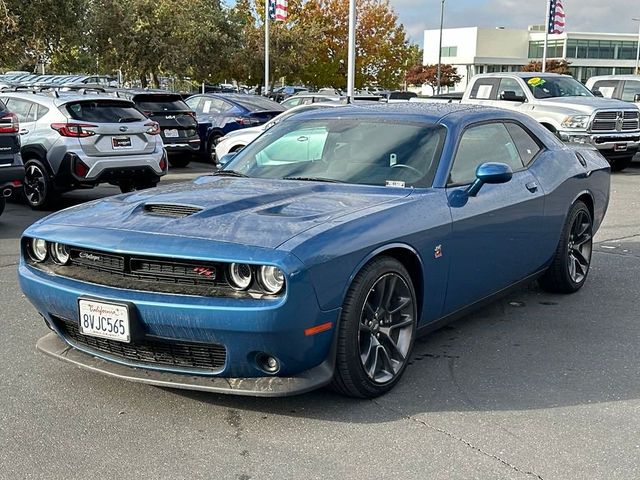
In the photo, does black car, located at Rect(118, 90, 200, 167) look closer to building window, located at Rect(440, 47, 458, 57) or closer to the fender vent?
the fender vent

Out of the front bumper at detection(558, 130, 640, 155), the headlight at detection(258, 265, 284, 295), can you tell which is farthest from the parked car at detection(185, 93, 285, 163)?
the headlight at detection(258, 265, 284, 295)

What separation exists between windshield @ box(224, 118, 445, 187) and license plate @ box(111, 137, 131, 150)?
562 centimetres

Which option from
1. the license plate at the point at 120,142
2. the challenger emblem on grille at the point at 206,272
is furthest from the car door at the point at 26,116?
the challenger emblem on grille at the point at 206,272

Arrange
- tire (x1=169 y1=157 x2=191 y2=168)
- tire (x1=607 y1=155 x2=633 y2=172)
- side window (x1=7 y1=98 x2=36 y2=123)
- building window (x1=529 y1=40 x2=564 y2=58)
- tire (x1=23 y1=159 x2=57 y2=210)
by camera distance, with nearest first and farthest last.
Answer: tire (x1=23 y1=159 x2=57 y2=210) < side window (x1=7 y1=98 x2=36 y2=123) < tire (x1=169 y1=157 x2=191 y2=168) < tire (x1=607 y1=155 x2=633 y2=172) < building window (x1=529 y1=40 x2=564 y2=58)

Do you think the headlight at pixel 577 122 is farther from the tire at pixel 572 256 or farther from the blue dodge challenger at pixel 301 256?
the blue dodge challenger at pixel 301 256

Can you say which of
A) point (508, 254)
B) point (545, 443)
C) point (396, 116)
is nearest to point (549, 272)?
point (508, 254)

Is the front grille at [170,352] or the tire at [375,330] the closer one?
the front grille at [170,352]

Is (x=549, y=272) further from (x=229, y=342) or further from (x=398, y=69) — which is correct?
(x=398, y=69)

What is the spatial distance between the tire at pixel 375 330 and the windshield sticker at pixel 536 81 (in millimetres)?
13081

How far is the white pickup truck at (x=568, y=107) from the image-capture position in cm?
1520

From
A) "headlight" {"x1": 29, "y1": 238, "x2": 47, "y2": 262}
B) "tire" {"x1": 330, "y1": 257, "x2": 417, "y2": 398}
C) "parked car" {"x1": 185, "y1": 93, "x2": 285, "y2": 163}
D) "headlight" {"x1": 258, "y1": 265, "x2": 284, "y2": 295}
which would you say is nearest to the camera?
"headlight" {"x1": 258, "y1": 265, "x2": 284, "y2": 295}

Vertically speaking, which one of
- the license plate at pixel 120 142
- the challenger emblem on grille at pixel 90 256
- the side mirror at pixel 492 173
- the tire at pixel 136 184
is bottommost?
the tire at pixel 136 184

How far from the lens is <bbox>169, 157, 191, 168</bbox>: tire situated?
53.9 feet

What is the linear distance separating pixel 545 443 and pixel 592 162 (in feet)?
11.9
